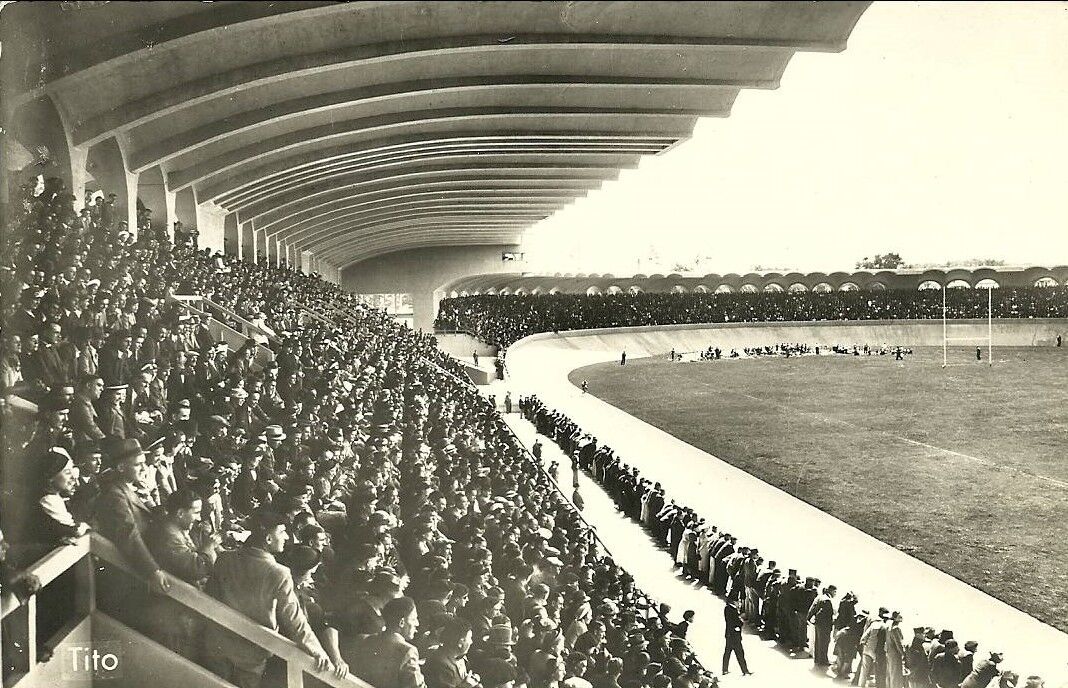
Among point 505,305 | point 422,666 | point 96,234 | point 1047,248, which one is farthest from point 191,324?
point 1047,248

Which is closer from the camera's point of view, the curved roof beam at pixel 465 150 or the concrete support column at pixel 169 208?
the concrete support column at pixel 169 208

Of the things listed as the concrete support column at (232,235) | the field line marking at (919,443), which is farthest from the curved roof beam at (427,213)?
the field line marking at (919,443)

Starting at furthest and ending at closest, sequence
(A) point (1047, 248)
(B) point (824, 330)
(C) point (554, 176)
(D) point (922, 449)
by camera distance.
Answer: (A) point (1047, 248) → (B) point (824, 330) → (C) point (554, 176) → (D) point (922, 449)

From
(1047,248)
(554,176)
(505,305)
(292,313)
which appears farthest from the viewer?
(1047,248)

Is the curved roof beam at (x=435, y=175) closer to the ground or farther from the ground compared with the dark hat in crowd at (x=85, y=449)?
farther from the ground

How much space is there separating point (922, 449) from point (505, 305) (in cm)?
4107

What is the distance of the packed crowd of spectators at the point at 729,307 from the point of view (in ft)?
200

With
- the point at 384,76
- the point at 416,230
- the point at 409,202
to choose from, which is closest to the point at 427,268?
the point at 416,230

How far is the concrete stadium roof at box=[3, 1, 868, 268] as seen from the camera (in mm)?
11570

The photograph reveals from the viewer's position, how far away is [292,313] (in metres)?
23.3

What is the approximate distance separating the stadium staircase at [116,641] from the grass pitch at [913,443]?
39.4ft

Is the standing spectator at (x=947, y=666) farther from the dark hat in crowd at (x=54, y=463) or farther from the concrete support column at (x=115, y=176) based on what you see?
the concrete support column at (x=115, y=176)

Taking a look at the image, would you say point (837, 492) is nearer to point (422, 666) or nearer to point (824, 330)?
point (422, 666)

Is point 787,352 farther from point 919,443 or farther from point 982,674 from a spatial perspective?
point 982,674
